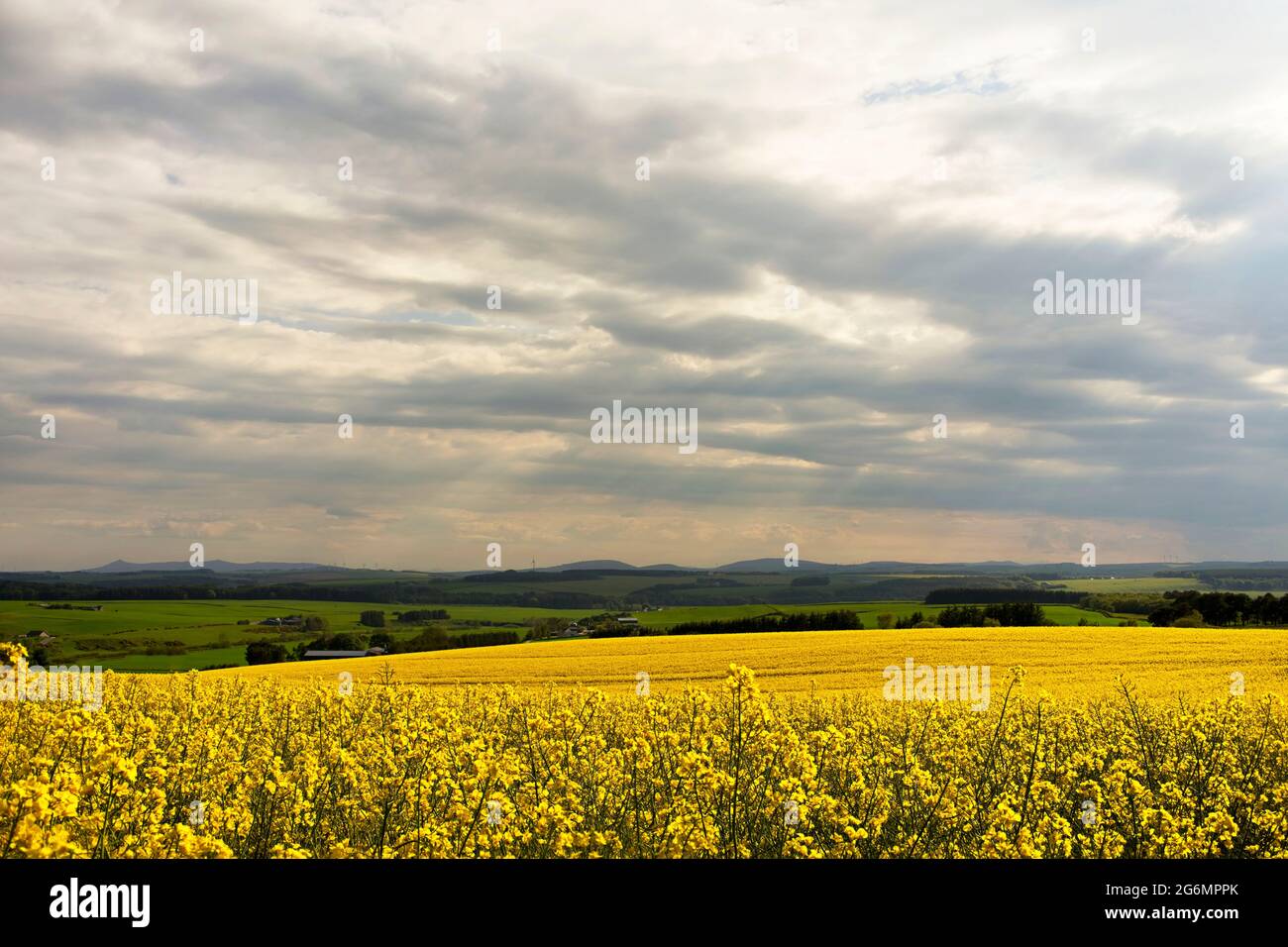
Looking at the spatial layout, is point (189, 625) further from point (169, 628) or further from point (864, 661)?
point (864, 661)

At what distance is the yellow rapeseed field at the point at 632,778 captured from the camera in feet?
19.7

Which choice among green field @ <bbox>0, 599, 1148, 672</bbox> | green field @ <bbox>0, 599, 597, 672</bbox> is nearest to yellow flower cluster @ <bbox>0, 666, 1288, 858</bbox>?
green field @ <bbox>0, 599, 1148, 672</bbox>

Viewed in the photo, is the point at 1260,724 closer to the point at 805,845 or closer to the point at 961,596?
the point at 805,845

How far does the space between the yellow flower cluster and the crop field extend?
11.4m

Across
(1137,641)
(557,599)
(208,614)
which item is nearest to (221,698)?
(1137,641)

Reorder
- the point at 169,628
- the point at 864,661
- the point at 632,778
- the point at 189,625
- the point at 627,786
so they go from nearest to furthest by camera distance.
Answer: the point at 632,778 → the point at 627,786 → the point at 864,661 → the point at 169,628 → the point at 189,625

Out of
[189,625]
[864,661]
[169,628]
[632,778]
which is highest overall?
[632,778]

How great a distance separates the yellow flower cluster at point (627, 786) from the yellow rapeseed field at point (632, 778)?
1.2 inches

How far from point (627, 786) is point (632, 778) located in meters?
0.41

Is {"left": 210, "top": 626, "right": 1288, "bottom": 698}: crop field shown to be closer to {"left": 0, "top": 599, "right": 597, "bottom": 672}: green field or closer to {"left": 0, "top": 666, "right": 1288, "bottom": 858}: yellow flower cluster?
{"left": 0, "top": 666, "right": 1288, "bottom": 858}: yellow flower cluster

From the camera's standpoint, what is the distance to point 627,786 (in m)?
7.78

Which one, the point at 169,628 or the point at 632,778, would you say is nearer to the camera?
the point at 632,778

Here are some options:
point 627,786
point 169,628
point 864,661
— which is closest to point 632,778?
point 627,786
